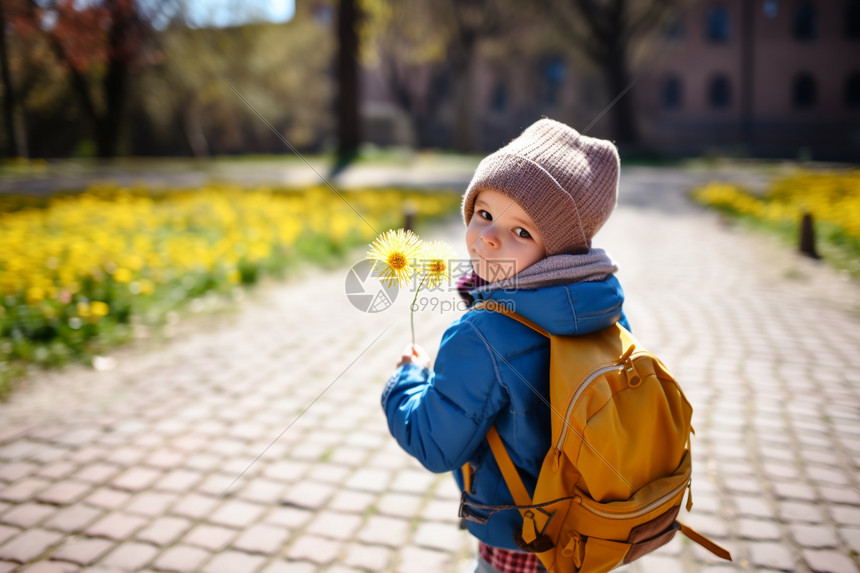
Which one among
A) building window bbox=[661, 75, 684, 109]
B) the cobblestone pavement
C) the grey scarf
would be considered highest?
building window bbox=[661, 75, 684, 109]

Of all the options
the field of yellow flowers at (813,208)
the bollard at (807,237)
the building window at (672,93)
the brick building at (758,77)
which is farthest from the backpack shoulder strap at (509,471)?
the building window at (672,93)

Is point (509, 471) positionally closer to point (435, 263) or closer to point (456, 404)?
point (456, 404)

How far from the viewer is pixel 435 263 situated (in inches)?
62.1

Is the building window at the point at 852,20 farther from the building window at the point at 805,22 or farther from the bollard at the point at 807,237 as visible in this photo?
the bollard at the point at 807,237

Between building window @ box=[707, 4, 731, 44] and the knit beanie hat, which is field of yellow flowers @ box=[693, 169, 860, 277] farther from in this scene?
building window @ box=[707, 4, 731, 44]

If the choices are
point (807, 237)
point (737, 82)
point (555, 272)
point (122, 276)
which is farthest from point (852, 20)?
point (555, 272)

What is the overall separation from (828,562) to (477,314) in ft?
6.47

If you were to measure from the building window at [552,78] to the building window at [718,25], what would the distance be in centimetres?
907

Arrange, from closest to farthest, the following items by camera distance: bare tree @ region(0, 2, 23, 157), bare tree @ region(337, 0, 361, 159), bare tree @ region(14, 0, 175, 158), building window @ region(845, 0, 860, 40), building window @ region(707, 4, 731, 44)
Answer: bare tree @ region(0, 2, 23, 157), bare tree @ region(14, 0, 175, 158), bare tree @ region(337, 0, 361, 159), building window @ region(845, 0, 860, 40), building window @ region(707, 4, 731, 44)

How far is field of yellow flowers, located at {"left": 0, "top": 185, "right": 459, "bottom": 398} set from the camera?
464cm

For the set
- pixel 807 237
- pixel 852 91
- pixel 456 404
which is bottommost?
pixel 807 237

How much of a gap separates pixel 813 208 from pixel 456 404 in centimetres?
981

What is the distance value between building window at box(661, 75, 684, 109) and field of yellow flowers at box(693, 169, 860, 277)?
89.7 ft

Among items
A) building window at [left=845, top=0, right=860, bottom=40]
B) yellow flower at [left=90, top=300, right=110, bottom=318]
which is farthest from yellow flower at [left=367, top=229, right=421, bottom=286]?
building window at [left=845, top=0, right=860, bottom=40]
